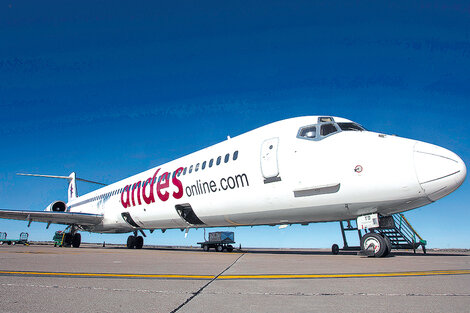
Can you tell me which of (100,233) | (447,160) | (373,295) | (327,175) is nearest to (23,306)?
(373,295)

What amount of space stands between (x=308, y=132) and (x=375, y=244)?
→ 381cm

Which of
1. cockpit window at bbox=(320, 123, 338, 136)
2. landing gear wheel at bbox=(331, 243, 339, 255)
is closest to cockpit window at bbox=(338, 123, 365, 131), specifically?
cockpit window at bbox=(320, 123, 338, 136)

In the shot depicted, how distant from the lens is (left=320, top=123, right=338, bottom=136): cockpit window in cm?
1034

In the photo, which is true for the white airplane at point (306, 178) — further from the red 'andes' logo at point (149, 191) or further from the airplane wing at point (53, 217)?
the airplane wing at point (53, 217)

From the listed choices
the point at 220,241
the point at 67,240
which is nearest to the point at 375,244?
the point at 220,241

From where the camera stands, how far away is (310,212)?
34.4 ft

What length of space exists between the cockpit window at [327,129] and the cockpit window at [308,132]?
214mm

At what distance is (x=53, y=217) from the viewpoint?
2172 cm

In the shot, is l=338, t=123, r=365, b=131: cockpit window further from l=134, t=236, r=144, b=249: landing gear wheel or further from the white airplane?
l=134, t=236, r=144, b=249: landing gear wheel

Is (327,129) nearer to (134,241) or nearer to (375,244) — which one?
(375,244)

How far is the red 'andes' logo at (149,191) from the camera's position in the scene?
15548mm

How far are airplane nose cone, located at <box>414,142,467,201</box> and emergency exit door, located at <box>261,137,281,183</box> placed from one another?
4.02 m

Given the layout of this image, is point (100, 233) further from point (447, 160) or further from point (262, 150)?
point (447, 160)

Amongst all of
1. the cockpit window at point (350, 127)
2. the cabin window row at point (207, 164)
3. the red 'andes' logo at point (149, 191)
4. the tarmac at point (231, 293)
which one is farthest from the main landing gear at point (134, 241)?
the tarmac at point (231, 293)
